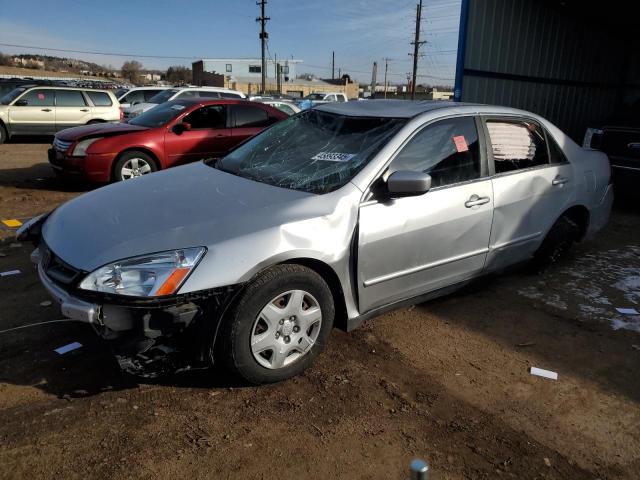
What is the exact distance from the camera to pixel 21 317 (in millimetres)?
3521

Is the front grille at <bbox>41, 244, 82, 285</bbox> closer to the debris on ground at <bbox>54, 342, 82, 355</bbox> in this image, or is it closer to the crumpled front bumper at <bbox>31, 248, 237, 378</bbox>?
the crumpled front bumper at <bbox>31, 248, 237, 378</bbox>

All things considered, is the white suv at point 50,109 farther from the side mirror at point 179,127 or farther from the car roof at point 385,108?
the car roof at point 385,108

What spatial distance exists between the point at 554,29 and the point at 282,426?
11.5 meters

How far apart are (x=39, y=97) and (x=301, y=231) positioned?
13.4 m

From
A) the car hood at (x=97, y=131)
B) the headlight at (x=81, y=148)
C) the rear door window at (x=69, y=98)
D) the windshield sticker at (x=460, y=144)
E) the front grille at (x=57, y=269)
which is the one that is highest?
the rear door window at (x=69, y=98)

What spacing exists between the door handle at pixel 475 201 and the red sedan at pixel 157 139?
13.6ft

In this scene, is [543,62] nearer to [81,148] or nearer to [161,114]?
[161,114]

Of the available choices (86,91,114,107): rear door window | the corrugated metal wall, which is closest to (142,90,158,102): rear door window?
(86,91,114,107): rear door window

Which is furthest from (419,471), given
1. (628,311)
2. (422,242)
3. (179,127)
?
(179,127)

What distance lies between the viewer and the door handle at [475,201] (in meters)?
3.51

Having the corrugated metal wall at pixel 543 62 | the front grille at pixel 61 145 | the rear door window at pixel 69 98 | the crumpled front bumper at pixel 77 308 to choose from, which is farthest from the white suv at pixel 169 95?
the crumpled front bumper at pixel 77 308

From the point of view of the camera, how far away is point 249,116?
8.32m

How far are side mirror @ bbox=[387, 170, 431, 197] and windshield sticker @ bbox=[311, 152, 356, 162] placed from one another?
408 millimetres

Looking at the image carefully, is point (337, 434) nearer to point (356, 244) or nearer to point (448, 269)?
point (356, 244)
